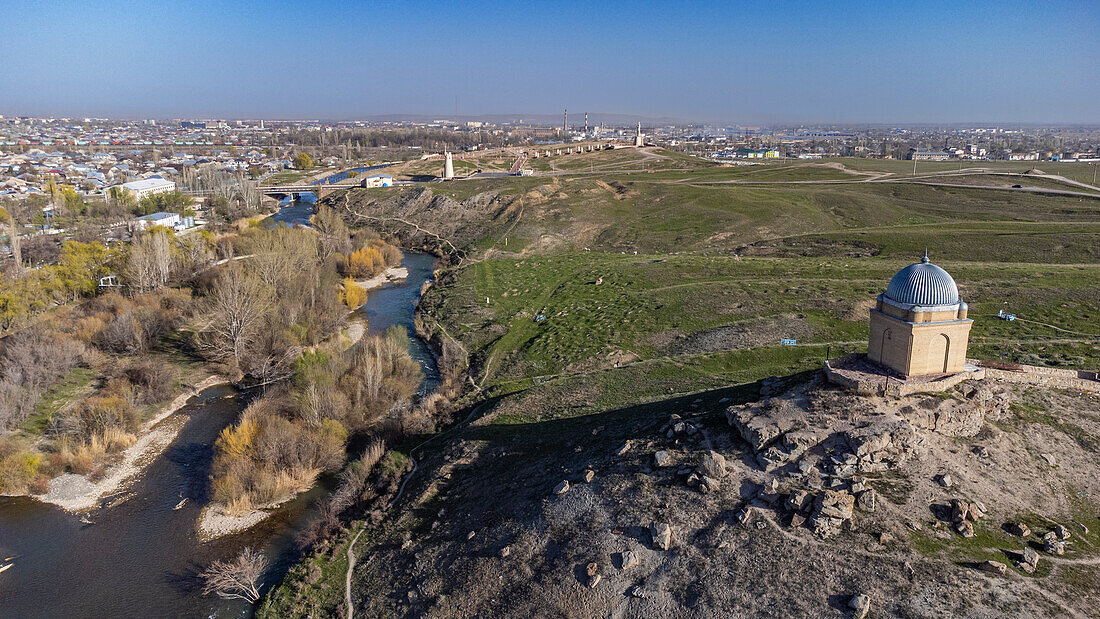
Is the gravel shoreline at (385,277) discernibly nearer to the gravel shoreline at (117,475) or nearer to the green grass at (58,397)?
the green grass at (58,397)

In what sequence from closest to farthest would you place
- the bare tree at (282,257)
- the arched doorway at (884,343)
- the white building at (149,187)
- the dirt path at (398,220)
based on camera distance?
the arched doorway at (884,343), the bare tree at (282,257), the dirt path at (398,220), the white building at (149,187)

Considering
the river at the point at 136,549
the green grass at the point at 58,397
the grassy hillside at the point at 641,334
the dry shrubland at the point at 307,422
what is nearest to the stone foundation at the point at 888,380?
the grassy hillside at the point at 641,334

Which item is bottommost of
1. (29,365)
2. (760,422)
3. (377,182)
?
(29,365)

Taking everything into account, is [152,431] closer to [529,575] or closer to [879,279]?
[529,575]

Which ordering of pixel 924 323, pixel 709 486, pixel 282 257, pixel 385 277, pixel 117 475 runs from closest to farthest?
pixel 709 486, pixel 924 323, pixel 117 475, pixel 282 257, pixel 385 277

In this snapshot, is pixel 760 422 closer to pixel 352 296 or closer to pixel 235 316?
pixel 235 316

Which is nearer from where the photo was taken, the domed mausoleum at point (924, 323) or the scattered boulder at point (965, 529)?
the scattered boulder at point (965, 529)

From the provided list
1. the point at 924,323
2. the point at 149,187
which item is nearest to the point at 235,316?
the point at 924,323
